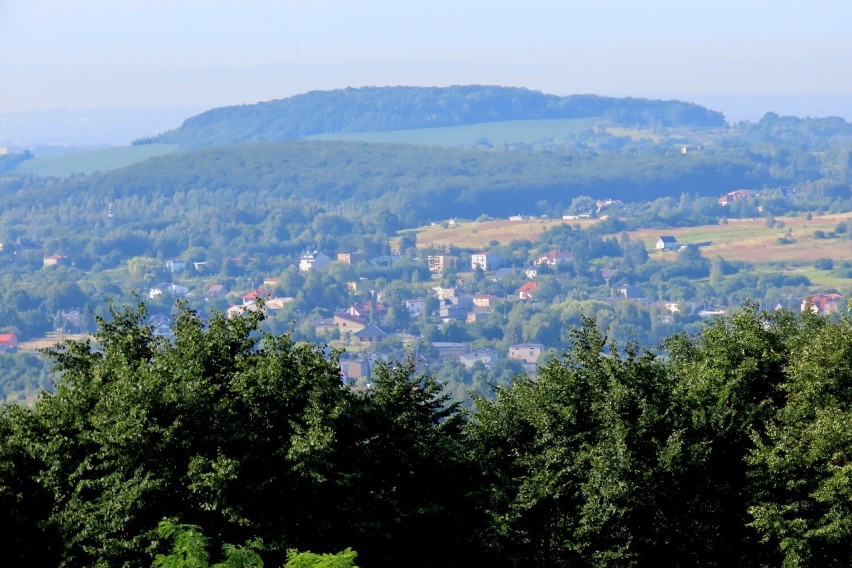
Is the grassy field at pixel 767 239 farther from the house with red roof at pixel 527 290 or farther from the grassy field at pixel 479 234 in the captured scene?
the house with red roof at pixel 527 290

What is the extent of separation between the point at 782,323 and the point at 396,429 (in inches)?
305

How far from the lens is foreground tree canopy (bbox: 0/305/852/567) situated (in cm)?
1666

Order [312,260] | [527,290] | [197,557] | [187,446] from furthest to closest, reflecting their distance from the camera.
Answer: [312,260] → [527,290] → [187,446] → [197,557]

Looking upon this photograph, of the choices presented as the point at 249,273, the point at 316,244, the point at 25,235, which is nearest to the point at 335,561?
the point at 249,273

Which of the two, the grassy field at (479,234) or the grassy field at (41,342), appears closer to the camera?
the grassy field at (41,342)

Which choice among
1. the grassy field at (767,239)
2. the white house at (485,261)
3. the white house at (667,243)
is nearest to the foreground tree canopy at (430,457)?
the grassy field at (767,239)

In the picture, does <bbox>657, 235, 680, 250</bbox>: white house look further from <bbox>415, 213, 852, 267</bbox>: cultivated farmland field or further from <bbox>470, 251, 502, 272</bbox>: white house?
<bbox>470, 251, 502, 272</bbox>: white house

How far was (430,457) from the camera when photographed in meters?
19.4

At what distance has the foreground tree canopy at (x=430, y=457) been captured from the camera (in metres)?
16.7

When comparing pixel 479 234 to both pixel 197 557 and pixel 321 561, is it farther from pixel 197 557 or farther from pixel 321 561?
pixel 197 557

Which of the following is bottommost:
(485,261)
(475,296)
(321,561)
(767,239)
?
(475,296)

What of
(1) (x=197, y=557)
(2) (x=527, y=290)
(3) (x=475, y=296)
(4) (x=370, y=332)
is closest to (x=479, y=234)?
(2) (x=527, y=290)

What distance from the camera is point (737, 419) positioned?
2030 cm

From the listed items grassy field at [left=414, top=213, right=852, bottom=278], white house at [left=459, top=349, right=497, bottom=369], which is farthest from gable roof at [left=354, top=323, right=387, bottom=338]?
grassy field at [left=414, top=213, right=852, bottom=278]
